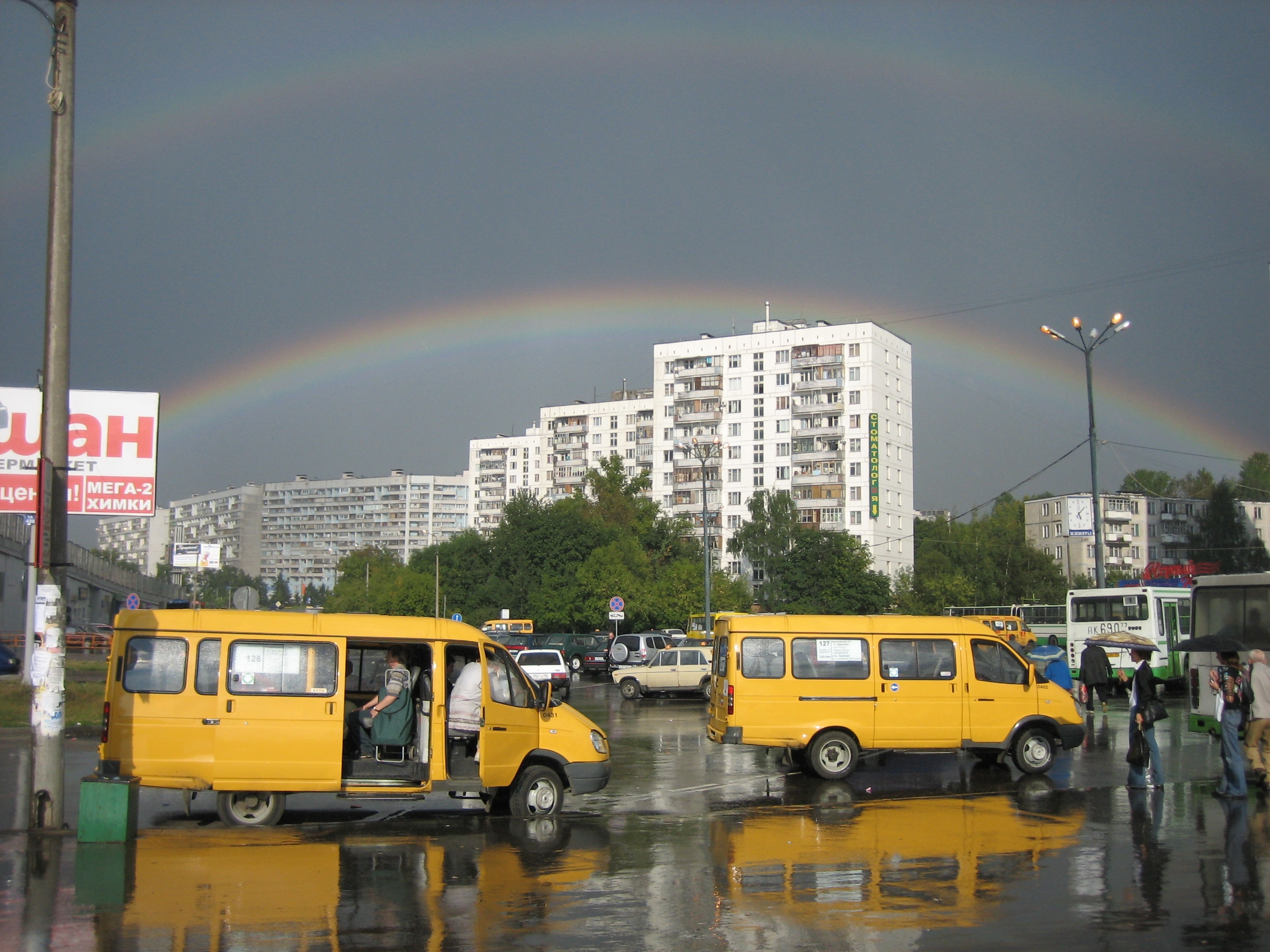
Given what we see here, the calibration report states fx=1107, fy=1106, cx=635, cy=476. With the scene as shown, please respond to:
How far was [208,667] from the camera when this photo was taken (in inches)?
440

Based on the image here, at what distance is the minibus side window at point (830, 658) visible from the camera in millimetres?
15422

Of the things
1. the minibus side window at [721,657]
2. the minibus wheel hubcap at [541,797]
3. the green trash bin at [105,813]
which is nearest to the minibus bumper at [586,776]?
the minibus wheel hubcap at [541,797]

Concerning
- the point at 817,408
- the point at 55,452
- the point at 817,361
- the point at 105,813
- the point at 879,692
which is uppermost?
the point at 817,361

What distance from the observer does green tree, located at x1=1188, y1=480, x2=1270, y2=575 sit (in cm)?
8375

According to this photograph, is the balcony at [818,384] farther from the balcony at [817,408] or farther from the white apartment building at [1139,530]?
the white apartment building at [1139,530]

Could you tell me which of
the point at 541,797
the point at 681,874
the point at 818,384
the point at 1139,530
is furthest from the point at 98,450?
the point at 1139,530

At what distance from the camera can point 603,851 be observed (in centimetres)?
1046

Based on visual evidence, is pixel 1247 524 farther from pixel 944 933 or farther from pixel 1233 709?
pixel 944 933

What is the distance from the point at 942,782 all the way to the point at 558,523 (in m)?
67.1

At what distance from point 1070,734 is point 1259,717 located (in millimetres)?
2814

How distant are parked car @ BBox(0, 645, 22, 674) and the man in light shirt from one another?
36.9 meters

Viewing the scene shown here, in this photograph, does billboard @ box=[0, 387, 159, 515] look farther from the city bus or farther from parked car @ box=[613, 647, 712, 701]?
the city bus

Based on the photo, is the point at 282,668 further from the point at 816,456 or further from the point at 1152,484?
the point at 1152,484

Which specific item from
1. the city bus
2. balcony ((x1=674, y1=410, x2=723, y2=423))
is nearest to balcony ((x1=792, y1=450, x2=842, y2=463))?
balcony ((x1=674, y1=410, x2=723, y2=423))
